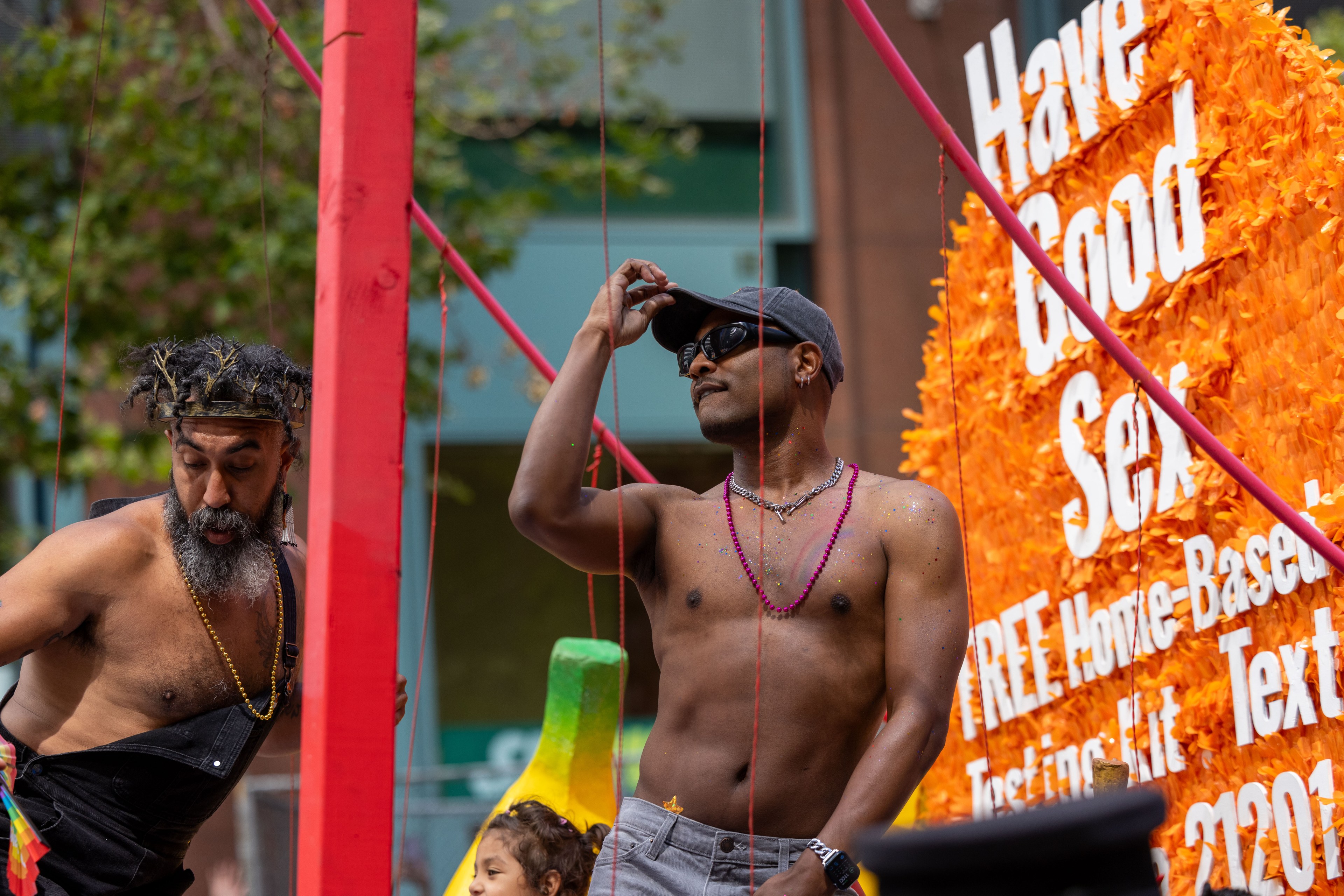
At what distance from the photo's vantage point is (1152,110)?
407 cm

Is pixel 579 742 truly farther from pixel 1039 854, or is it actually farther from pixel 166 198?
pixel 166 198

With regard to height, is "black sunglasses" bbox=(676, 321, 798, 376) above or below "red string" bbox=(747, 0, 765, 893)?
above

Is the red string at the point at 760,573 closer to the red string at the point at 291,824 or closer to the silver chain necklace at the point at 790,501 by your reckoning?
the silver chain necklace at the point at 790,501

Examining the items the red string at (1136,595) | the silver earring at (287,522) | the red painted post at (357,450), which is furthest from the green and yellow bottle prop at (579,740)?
the red painted post at (357,450)

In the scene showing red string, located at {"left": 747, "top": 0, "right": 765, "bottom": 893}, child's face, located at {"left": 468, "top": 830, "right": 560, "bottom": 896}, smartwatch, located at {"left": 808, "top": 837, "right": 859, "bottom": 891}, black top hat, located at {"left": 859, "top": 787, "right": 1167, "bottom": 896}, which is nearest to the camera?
black top hat, located at {"left": 859, "top": 787, "right": 1167, "bottom": 896}

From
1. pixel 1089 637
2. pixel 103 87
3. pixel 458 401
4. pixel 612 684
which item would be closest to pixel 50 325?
pixel 103 87

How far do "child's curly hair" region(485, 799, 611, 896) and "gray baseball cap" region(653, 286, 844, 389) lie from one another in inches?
61.0

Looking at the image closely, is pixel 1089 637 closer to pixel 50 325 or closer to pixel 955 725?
pixel 955 725

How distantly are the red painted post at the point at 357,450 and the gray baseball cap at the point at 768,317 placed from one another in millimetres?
796

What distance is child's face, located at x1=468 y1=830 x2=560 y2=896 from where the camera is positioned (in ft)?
13.1

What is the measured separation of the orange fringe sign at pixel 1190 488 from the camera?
139 inches

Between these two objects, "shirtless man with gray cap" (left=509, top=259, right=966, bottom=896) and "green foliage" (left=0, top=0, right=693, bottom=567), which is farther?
"green foliage" (left=0, top=0, right=693, bottom=567)

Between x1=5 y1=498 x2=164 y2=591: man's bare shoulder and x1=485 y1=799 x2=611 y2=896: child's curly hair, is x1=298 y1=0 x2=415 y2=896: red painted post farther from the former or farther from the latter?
x1=485 y1=799 x2=611 y2=896: child's curly hair

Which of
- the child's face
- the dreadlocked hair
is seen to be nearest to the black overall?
the dreadlocked hair
